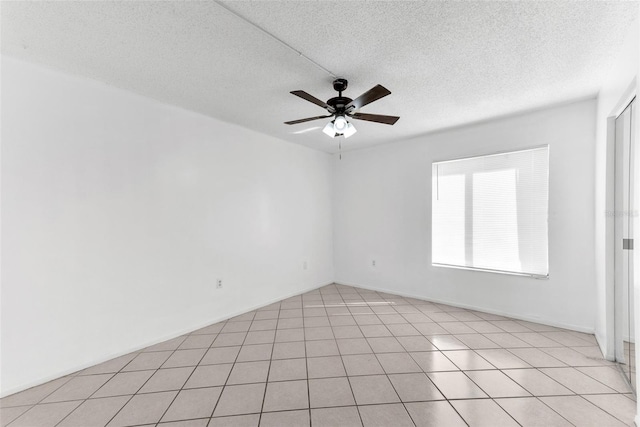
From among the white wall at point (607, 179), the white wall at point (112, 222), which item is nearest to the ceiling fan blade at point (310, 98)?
the white wall at point (112, 222)

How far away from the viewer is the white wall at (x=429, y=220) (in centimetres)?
281

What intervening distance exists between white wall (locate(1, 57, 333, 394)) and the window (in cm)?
271

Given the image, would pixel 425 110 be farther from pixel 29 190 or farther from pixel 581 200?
pixel 29 190

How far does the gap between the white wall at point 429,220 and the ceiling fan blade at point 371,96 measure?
2273 millimetres

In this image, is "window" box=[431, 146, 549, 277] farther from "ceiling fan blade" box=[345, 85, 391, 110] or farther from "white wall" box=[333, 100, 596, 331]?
"ceiling fan blade" box=[345, 85, 391, 110]

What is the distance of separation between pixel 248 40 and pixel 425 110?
83.7 inches

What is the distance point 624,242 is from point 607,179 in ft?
1.88

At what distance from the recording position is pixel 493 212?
3371mm

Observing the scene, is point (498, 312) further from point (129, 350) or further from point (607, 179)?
point (129, 350)

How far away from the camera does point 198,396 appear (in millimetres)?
1869

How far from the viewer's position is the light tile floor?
1662 mm

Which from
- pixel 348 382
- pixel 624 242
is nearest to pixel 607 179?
pixel 624 242

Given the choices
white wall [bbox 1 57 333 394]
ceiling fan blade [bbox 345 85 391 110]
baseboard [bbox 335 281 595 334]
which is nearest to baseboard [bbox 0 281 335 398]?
white wall [bbox 1 57 333 394]

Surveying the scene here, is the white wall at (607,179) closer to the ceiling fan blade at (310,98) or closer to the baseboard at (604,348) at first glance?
the baseboard at (604,348)
